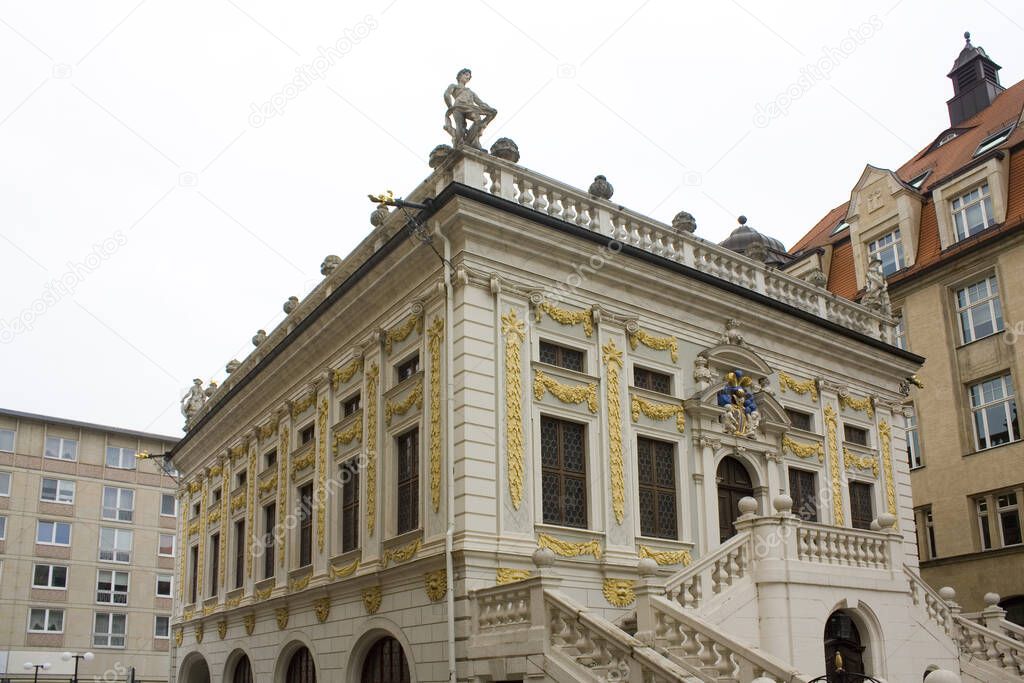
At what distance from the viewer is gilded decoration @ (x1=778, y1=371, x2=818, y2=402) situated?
Answer: 79.2 feet

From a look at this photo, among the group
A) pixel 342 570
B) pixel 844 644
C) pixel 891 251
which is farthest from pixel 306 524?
pixel 891 251

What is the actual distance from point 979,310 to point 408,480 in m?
21.9

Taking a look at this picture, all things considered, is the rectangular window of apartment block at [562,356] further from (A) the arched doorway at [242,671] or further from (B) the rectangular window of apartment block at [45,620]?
(B) the rectangular window of apartment block at [45,620]

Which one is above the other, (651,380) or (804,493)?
(651,380)

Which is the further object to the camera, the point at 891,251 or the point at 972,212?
the point at 891,251

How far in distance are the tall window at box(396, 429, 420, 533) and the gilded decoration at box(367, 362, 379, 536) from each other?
2.38 ft

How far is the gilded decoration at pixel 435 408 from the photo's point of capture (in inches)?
738

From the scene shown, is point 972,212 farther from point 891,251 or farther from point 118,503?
point 118,503

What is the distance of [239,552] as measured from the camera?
1130 inches

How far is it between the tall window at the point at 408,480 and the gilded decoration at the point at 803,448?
28.0 feet

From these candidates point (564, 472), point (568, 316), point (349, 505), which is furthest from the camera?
point (349, 505)

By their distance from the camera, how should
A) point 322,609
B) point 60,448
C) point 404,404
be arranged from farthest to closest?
point 60,448 < point 322,609 < point 404,404

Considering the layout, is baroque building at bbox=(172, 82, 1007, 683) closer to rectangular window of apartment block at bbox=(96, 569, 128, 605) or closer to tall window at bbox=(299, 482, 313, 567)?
tall window at bbox=(299, 482, 313, 567)

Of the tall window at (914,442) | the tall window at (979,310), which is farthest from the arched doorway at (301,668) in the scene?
the tall window at (979,310)
